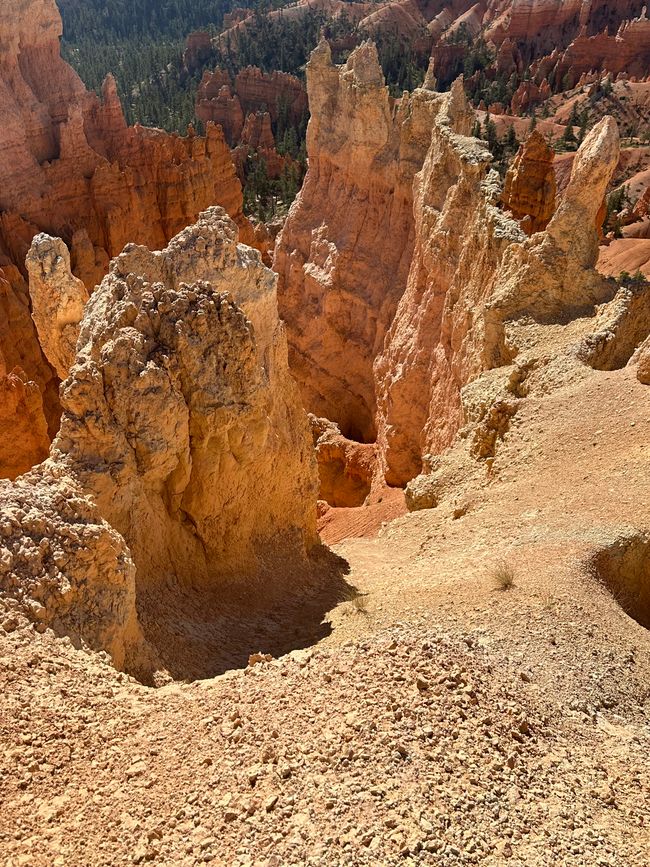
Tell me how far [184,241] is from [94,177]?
1723 cm

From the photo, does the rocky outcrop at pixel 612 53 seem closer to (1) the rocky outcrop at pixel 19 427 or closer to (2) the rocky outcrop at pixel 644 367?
(2) the rocky outcrop at pixel 644 367

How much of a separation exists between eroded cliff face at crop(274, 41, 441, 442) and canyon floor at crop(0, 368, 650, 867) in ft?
51.1

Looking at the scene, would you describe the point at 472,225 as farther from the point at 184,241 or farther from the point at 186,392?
the point at 186,392

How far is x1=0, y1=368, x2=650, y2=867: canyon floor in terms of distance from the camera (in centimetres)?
410

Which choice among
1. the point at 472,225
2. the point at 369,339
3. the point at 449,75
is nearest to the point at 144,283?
the point at 472,225

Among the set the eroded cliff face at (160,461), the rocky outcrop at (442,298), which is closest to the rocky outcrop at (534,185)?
the rocky outcrop at (442,298)

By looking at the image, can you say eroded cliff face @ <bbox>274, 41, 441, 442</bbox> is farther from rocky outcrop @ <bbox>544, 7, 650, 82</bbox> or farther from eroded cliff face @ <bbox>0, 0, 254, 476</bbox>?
rocky outcrop @ <bbox>544, 7, 650, 82</bbox>

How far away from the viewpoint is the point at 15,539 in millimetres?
5781

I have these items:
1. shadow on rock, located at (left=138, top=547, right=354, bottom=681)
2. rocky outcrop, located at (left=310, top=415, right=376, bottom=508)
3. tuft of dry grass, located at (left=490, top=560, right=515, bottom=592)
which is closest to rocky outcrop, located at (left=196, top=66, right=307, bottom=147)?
rocky outcrop, located at (left=310, top=415, right=376, bottom=508)

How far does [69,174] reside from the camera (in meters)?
24.5

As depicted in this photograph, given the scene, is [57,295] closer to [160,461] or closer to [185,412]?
[185,412]

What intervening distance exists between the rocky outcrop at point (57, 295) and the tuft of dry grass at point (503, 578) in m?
7.43

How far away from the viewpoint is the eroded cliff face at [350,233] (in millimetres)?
21516

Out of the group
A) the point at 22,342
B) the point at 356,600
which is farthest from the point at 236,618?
the point at 22,342
